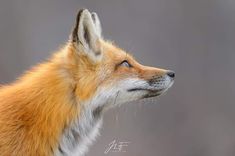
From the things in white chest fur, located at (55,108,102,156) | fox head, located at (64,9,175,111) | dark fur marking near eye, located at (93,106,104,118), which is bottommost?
white chest fur, located at (55,108,102,156)

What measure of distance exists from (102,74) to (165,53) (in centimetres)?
756

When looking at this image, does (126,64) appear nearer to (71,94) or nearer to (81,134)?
(71,94)

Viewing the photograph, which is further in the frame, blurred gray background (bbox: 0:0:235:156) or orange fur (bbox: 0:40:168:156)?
blurred gray background (bbox: 0:0:235:156)

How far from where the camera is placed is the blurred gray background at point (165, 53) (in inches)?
522

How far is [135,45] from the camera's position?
15070 millimetres

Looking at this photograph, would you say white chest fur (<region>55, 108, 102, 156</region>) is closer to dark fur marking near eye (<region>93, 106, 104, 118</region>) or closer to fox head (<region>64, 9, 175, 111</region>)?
dark fur marking near eye (<region>93, 106, 104, 118</region>)

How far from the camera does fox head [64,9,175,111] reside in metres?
7.54

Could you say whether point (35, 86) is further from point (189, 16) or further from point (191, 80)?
point (189, 16)

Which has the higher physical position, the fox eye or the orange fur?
the fox eye

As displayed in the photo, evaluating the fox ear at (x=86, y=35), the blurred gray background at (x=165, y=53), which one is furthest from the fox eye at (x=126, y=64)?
the blurred gray background at (x=165, y=53)

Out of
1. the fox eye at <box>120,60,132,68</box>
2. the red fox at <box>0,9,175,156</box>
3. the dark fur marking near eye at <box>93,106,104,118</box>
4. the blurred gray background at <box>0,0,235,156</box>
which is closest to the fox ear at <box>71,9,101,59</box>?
the red fox at <box>0,9,175,156</box>

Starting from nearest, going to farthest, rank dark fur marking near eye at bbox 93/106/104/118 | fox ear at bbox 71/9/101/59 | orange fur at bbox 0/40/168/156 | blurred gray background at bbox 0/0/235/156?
1. orange fur at bbox 0/40/168/156
2. fox ear at bbox 71/9/101/59
3. dark fur marking near eye at bbox 93/106/104/118
4. blurred gray background at bbox 0/0/235/156

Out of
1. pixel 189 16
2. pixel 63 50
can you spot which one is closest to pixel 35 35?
pixel 189 16

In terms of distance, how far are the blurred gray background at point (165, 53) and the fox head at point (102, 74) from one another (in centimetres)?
450
